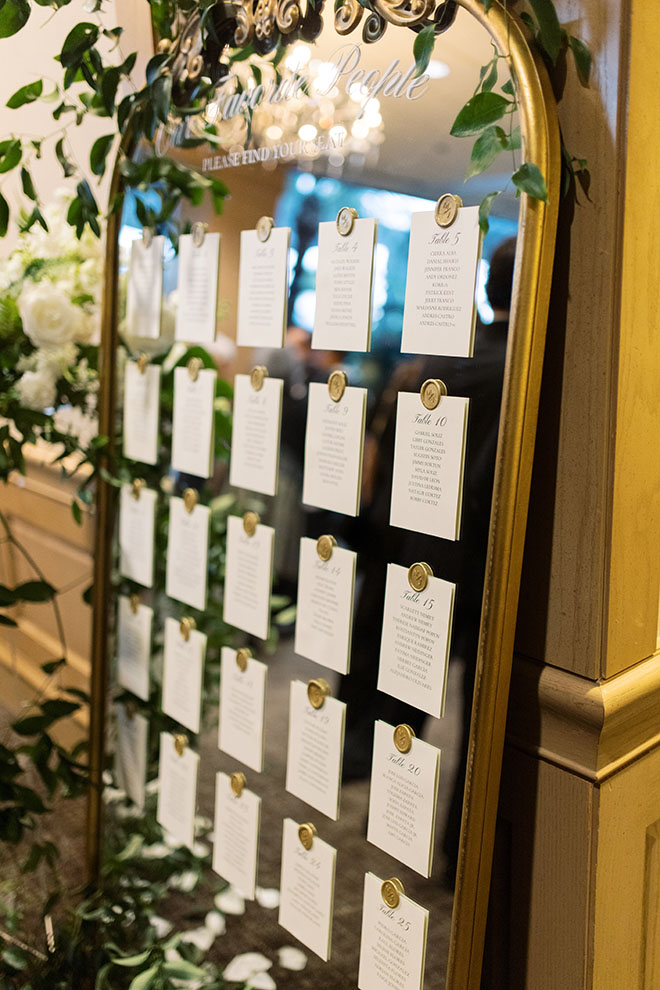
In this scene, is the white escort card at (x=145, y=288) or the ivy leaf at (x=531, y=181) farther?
the white escort card at (x=145, y=288)

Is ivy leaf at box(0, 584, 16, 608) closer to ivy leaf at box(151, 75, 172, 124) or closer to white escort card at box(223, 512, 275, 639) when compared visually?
white escort card at box(223, 512, 275, 639)

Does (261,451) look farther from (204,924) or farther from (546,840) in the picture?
(204,924)

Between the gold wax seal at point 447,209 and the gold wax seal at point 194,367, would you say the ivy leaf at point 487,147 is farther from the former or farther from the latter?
the gold wax seal at point 194,367

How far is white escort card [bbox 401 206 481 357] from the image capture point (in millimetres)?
1027

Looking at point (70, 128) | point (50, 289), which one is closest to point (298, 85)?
point (50, 289)

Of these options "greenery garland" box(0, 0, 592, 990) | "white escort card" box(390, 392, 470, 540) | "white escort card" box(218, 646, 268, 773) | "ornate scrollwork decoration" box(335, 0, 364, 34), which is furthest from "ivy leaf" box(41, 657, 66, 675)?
"ornate scrollwork decoration" box(335, 0, 364, 34)

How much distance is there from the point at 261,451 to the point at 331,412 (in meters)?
0.17

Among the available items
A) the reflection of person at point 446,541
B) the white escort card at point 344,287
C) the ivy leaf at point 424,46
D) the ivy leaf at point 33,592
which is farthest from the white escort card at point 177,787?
the ivy leaf at point 424,46

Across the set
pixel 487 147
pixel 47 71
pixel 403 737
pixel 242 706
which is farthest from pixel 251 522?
pixel 47 71

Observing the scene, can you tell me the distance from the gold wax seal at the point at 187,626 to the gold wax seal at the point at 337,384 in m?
0.54

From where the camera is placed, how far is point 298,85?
1.23 meters

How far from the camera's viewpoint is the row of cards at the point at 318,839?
114cm

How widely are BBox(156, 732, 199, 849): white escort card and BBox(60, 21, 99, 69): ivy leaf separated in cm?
113

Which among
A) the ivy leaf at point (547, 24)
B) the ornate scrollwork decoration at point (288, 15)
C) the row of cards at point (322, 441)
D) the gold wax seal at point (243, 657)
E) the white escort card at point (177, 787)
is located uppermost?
the ornate scrollwork decoration at point (288, 15)
